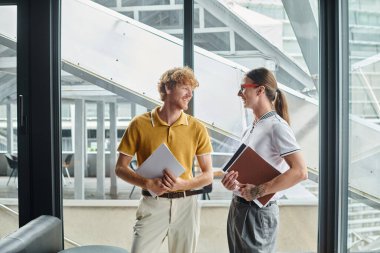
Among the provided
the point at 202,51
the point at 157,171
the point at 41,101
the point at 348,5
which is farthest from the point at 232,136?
the point at 41,101

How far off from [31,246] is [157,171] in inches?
32.0

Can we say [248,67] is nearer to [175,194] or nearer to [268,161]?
[268,161]

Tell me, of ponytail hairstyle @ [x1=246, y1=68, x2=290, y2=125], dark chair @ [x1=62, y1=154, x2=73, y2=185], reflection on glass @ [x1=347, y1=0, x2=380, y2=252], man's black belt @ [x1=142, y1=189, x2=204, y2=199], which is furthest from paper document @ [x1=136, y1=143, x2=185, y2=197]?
reflection on glass @ [x1=347, y1=0, x2=380, y2=252]

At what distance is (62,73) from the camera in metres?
2.82

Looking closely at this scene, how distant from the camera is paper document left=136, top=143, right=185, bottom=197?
1985 millimetres

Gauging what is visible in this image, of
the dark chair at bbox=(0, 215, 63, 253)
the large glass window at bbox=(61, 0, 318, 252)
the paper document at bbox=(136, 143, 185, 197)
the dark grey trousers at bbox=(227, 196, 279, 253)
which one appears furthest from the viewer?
the large glass window at bbox=(61, 0, 318, 252)

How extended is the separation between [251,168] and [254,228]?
0.29 m

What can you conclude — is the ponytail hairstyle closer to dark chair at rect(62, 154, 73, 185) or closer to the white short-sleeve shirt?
the white short-sleeve shirt

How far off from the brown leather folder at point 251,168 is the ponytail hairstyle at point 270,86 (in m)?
0.27

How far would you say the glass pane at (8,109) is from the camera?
281 cm

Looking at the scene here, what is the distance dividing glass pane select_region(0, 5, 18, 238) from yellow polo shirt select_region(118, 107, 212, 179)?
1.11 m

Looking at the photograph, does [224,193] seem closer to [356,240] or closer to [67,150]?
[356,240]

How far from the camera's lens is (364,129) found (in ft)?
8.14

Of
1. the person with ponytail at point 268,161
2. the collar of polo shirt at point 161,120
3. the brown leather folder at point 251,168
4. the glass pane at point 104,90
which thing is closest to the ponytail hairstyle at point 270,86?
the person with ponytail at point 268,161
